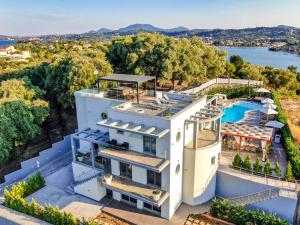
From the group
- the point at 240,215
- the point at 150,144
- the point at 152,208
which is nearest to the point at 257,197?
the point at 240,215

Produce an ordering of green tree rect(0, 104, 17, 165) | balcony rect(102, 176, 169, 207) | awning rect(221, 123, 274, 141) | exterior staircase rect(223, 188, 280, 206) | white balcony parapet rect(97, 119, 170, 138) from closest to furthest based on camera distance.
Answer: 1. white balcony parapet rect(97, 119, 170, 138)
2. balcony rect(102, 176, 169, 207)
3. exterior staircase rect(223, 188, 280, 206)
4. awning rect(221, 123, 274, 141)
5. green tree rect(0, 104, 17, 165)

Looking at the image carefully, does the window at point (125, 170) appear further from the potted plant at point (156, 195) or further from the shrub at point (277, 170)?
the shrub at point (277, 170)

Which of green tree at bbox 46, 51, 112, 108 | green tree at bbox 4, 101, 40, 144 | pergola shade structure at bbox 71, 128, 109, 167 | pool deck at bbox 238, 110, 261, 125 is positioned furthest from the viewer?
green tree at bbox 46, 51, 112, 108

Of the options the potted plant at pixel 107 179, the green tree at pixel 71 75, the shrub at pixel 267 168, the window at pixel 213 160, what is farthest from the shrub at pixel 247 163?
the green tree at pixel 71 75

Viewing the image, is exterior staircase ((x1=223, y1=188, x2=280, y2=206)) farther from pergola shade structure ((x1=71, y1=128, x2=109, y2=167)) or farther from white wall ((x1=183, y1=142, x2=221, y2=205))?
pergola shade structure ((x1=71, y1=128, x2=109, y2=167))

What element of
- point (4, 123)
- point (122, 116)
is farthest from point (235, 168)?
point (4, 123)

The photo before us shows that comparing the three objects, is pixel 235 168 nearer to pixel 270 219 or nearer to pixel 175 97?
pixel 270 219

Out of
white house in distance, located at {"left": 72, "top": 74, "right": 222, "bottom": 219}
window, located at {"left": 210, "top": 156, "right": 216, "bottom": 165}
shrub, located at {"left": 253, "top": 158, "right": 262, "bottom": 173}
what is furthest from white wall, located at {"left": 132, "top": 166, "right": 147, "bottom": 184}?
shrub, located at {"left": 253, "top": 158, "right": 262, "bottom": 173}

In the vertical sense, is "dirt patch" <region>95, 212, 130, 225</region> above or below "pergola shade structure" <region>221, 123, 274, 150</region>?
below
